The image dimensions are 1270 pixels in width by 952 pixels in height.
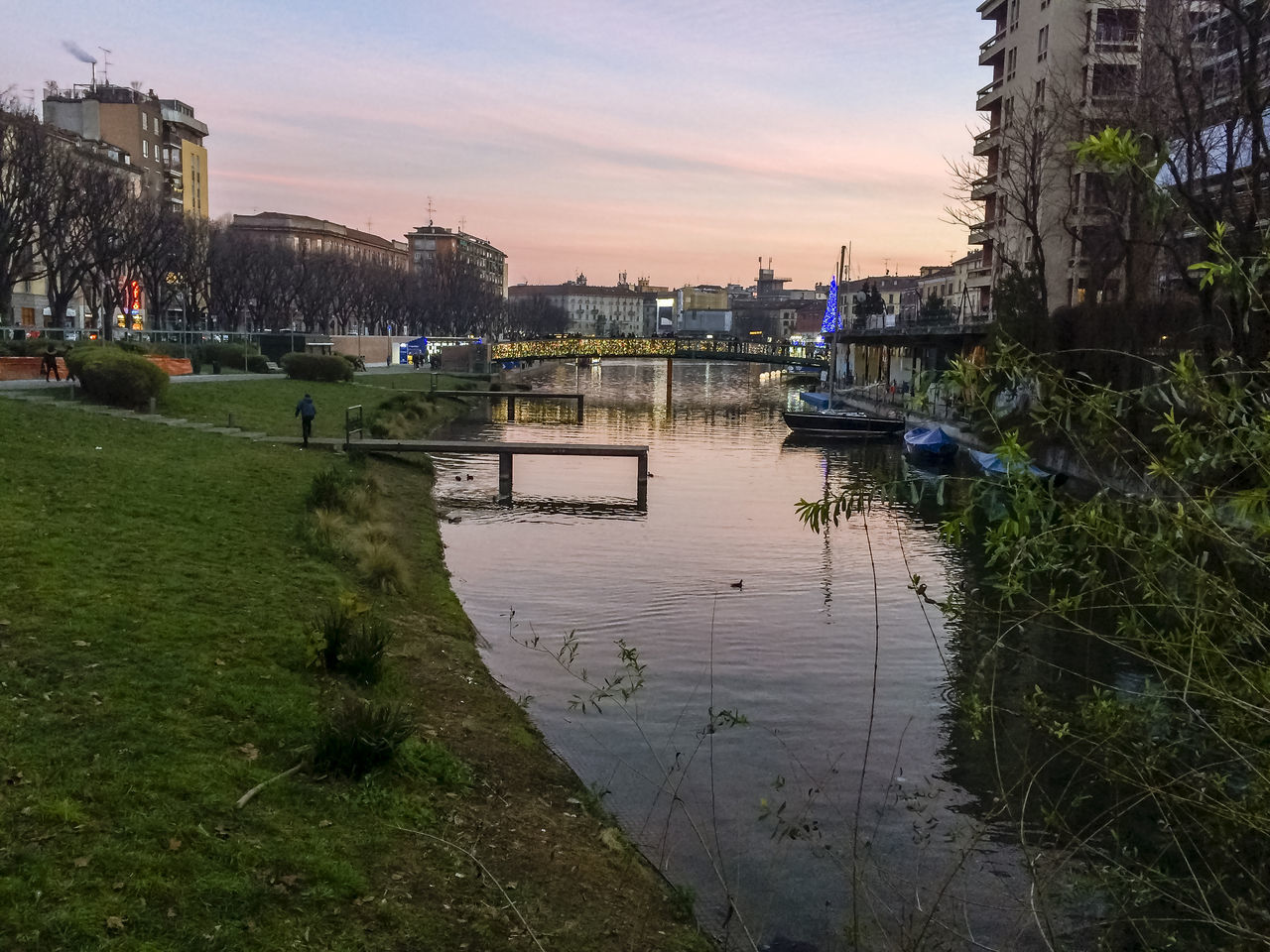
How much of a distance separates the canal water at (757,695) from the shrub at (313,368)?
25654mm

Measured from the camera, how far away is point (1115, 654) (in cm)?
1712

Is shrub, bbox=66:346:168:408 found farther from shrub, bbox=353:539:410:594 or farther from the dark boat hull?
the dark boat hull

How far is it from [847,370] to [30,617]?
308 ft

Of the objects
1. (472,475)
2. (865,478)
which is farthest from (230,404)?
(865,478)

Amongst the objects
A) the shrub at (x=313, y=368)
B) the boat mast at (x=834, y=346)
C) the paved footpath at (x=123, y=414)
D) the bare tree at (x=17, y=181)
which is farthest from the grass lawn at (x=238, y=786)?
the boat mast at (x=834, y=346)

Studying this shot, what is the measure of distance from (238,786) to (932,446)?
4059cm

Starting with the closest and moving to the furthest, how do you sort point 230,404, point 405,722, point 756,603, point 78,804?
1. point 78,804
2. point 405,722
3. point 756,603
4. point 230,404

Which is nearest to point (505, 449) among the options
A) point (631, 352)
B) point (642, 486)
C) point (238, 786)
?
point (642, 486)

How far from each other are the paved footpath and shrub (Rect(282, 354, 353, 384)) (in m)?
22.0

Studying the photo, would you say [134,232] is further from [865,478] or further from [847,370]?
[847,370]

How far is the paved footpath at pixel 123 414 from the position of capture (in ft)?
98.6

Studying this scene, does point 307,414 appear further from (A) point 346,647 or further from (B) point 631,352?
(B) point 631,352

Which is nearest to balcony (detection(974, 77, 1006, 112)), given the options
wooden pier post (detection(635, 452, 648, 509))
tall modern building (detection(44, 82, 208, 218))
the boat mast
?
the boat mast

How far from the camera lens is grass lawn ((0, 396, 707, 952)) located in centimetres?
703
